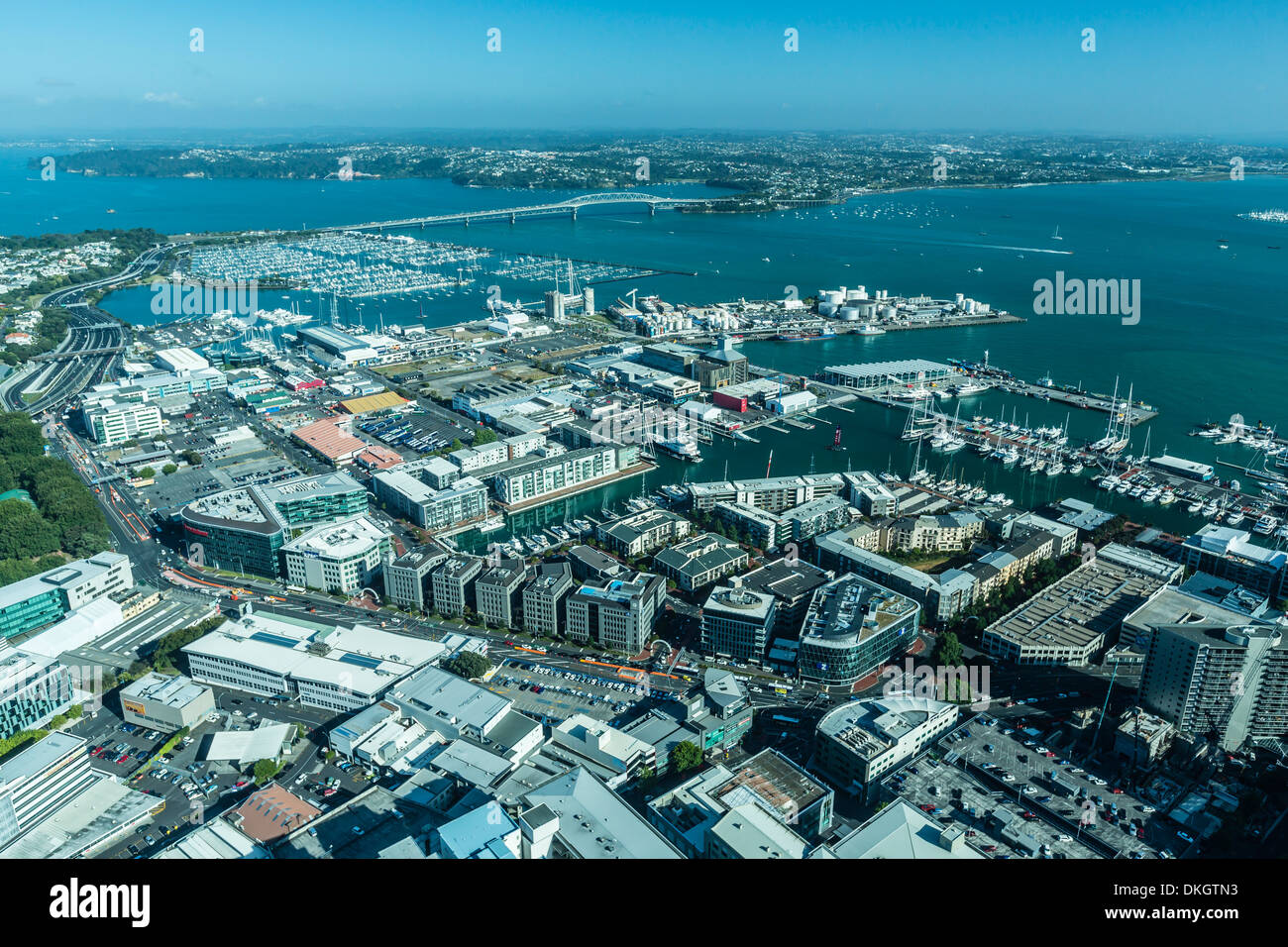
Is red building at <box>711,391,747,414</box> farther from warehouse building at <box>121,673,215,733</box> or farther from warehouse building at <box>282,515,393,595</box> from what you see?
warehouse building at <box>121,673,215,733</box>

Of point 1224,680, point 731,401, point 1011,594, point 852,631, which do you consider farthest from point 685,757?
point 731,401

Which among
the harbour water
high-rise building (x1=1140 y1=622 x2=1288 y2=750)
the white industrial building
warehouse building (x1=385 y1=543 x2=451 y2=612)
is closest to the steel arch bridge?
the harbour water

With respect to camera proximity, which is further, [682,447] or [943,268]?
[943,268]

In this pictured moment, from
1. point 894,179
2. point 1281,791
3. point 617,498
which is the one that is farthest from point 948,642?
point 894,179

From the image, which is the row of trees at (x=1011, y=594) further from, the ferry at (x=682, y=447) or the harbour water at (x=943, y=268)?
the ferry at (x=682, y=447)

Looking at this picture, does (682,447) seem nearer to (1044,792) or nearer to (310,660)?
(310,660)

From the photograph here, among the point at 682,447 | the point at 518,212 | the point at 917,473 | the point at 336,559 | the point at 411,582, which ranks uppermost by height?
the point at 518,212

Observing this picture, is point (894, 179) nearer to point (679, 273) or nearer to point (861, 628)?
point (679, 273)
